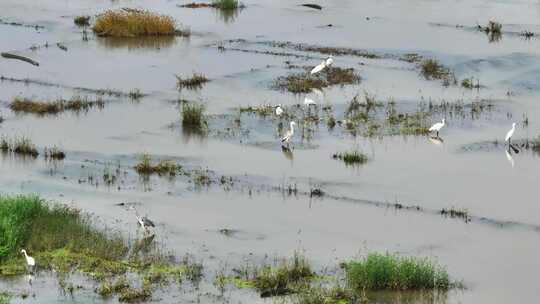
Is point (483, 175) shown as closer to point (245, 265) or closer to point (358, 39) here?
point (245, 265)

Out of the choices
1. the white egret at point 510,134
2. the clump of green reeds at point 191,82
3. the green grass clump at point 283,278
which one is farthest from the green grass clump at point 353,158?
the clump of green reeds at point 191,82

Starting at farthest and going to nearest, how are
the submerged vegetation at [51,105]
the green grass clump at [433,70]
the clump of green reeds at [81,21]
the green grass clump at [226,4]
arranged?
the green grass clump at [226,4]
the clump of green reeds at [81,21]
the green grass clump at [433,70]
the submerged vegetation at [51,105]

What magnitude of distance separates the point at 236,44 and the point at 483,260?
21.1 metres

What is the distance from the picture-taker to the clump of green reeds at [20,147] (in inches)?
949

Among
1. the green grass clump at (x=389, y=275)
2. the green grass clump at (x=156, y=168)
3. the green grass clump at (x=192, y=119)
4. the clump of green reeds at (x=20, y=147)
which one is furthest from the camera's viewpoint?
the green grass clump at (x=192, y=119)

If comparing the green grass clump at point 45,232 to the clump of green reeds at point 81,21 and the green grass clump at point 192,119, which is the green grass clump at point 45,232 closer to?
the green grass clump at point 192,119

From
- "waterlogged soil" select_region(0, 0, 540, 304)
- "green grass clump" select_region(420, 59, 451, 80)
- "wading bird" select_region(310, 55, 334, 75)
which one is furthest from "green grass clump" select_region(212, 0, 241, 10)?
"green grass clump" select_region(420, 59, 451, 80)

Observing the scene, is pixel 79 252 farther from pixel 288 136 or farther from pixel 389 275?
pixel 288 136

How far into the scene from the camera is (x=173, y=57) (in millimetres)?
35438

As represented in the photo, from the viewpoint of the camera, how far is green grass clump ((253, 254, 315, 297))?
16.1 m

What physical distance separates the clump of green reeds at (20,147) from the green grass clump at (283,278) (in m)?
8.71

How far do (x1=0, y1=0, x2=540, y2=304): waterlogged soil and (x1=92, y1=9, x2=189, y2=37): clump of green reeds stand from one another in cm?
63

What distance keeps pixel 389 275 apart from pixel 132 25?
24.3 meters

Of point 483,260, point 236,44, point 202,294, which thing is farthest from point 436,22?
point 202,294
